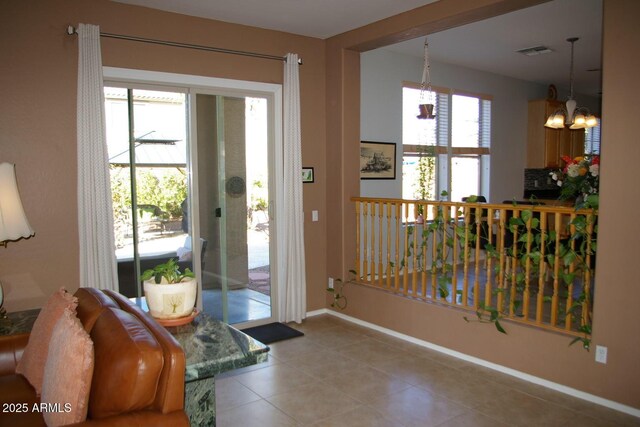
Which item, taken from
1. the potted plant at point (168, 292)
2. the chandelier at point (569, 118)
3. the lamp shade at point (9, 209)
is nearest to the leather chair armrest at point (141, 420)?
the potted plant at point (168, 292)

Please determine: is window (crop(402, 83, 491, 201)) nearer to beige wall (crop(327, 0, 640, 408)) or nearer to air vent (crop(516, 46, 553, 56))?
air vent (crop(516, 46, 553, 56))

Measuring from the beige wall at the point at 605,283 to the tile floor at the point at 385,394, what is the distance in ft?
0.50

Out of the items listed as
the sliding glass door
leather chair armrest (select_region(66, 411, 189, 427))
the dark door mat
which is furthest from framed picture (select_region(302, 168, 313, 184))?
leather chair armrest (select_region(66, 411, 189, 427))

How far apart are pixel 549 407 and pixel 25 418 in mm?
2882

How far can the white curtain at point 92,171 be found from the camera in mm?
3732

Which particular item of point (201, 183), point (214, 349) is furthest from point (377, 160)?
point (214, 349)

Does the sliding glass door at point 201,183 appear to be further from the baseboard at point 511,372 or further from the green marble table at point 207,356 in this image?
the green marble table at point 207,356

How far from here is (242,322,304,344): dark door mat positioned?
14.7 ft

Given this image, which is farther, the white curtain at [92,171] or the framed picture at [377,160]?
the framed picture at [377,160]

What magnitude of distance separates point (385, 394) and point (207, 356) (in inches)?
68.1

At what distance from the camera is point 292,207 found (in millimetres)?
4832

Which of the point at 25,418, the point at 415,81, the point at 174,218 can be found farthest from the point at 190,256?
the point at 415,81

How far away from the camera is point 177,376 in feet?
5.84

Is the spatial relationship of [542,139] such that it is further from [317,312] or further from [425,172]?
[317,312]
